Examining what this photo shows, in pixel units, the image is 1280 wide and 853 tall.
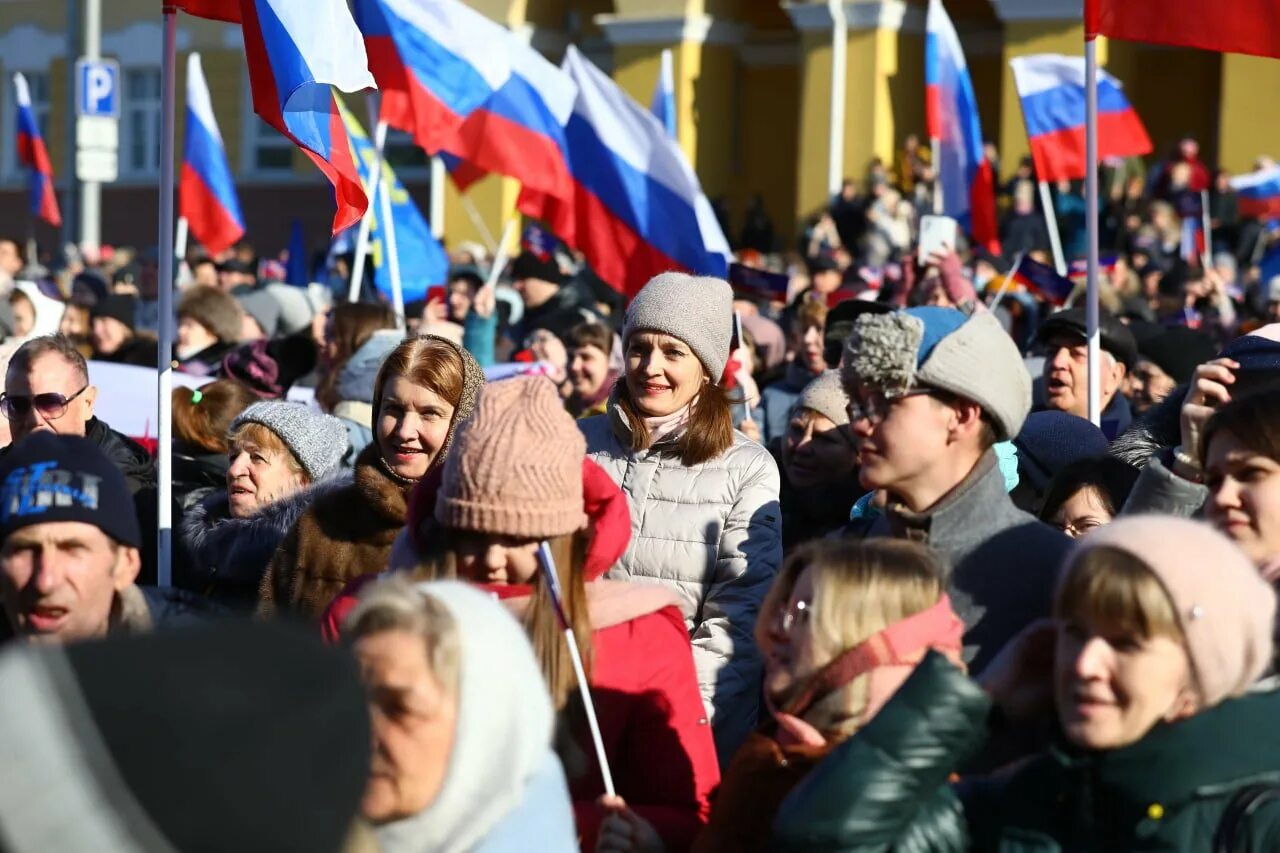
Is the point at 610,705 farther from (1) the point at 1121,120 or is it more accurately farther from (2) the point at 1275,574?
(1) the point at 1121,120

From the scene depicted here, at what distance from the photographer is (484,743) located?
263 centimetres

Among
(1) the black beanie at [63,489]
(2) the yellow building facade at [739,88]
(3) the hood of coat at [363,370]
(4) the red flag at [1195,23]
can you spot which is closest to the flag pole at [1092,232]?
(4) the red flag at [1195,23]

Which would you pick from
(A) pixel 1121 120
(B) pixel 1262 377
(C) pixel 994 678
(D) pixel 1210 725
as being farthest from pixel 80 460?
(A) pixel 1121 120

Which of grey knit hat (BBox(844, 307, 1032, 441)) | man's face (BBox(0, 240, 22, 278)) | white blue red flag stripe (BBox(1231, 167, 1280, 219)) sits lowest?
grey knit hat (BBox(844, 307, 1032, 441))

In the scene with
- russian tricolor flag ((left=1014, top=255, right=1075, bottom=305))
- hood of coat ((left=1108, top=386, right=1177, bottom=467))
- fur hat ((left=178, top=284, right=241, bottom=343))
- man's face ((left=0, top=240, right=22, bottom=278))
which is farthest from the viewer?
man's face ((left=0, top=240, right=22, bottom=278))

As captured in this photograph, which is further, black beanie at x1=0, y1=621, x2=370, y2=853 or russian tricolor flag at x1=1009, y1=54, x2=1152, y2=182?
russian tricolor flag at x1=1009, y1=54, x2=1152, y2=182

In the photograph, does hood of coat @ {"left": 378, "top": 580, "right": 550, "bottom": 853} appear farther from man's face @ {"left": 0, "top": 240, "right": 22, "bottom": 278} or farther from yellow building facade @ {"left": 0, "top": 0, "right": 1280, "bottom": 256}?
yellow building facade @ {"left": 0, "top": 0, "right": 1280, "bottom": 256}

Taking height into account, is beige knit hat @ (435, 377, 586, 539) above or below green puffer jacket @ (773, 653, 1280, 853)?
above

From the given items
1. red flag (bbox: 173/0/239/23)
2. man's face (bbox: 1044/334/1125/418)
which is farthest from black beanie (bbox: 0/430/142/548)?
man's face (bbox: 1044/334/1125/418)

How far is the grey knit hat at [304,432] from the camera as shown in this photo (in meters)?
5.58

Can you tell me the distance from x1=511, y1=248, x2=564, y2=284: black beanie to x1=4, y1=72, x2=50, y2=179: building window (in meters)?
26.4

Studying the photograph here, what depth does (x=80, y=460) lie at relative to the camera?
3727mm

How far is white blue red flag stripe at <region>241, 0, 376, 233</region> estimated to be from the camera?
595cm

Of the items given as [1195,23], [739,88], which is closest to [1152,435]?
[1195,23]
